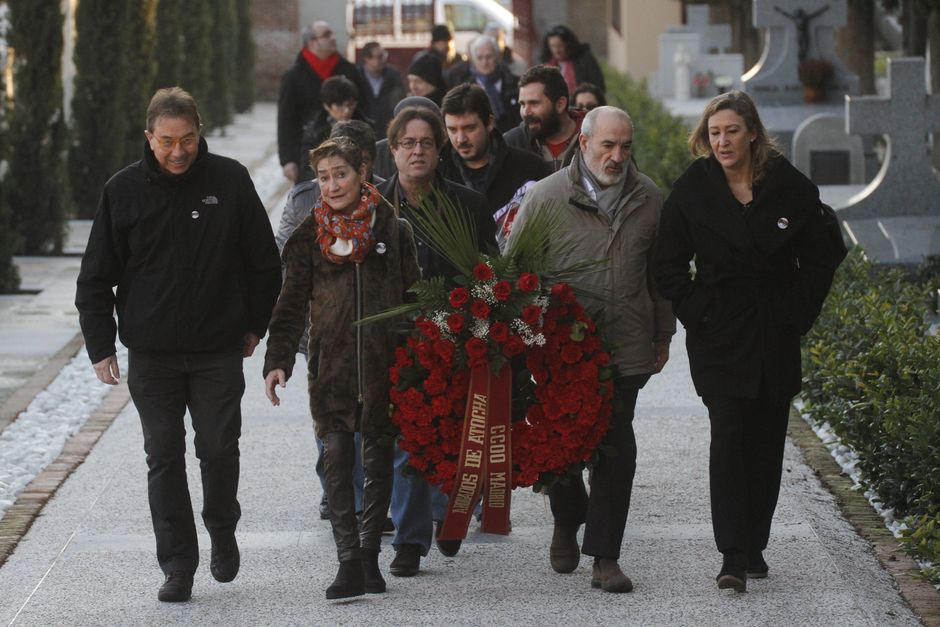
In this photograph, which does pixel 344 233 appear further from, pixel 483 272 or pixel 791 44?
pixel 791 44

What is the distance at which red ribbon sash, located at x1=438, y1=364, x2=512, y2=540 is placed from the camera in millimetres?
6297

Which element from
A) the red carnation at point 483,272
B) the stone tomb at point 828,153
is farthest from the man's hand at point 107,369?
the stone tomb at point 828,153

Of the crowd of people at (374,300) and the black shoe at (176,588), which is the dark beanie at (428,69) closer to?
the crowd of people at (374,300)

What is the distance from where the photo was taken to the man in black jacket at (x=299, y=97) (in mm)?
13117

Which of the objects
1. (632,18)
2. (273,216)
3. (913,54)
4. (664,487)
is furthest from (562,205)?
(632,18)

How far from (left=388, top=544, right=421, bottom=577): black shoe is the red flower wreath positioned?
423 mm

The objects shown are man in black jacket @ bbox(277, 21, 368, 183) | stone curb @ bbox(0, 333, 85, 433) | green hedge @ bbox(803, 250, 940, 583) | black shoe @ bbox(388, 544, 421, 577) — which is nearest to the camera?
black shoe @ bbox(388, 544, 421, 577)

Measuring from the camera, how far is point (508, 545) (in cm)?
711

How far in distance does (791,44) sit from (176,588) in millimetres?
19026

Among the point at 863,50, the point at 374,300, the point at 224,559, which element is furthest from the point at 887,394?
the point at 863,50

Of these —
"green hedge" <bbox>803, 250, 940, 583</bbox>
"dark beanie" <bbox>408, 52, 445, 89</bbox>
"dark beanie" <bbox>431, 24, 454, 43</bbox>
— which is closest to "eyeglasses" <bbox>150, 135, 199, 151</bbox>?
"green hedge" <bbox>803, 250, 940, 583</bbox>

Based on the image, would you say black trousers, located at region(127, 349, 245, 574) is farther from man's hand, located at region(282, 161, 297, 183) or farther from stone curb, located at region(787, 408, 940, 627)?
man's hand, located at region(282, 161, 297, 183)

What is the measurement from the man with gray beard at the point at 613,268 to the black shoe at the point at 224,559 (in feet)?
4.13

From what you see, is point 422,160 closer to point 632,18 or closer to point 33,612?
point 33,612
